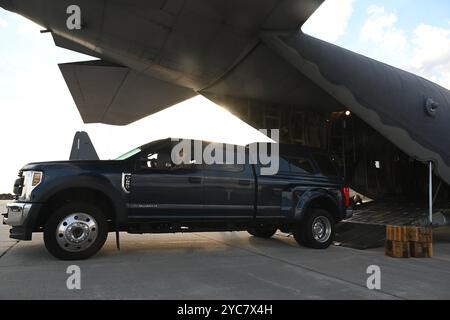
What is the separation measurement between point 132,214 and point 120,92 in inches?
350

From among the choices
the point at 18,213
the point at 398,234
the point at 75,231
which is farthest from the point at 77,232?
the point at 398,234

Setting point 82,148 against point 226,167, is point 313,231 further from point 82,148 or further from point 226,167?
point 82,148

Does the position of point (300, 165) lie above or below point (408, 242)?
above

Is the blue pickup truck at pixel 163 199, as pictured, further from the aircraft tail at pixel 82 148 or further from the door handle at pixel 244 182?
the aircraft tail at pixel 82 148

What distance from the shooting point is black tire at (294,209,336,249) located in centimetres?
954

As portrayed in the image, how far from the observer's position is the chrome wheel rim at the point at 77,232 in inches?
276

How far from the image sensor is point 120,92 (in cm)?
1560

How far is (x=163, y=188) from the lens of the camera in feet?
25.7

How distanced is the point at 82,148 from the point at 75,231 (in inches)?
242

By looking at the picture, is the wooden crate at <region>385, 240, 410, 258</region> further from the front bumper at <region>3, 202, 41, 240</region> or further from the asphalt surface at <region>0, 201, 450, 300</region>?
the front bumper at <region>3, 202, 41, 240</region>

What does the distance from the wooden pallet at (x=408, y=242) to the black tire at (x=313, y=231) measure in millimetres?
1217
